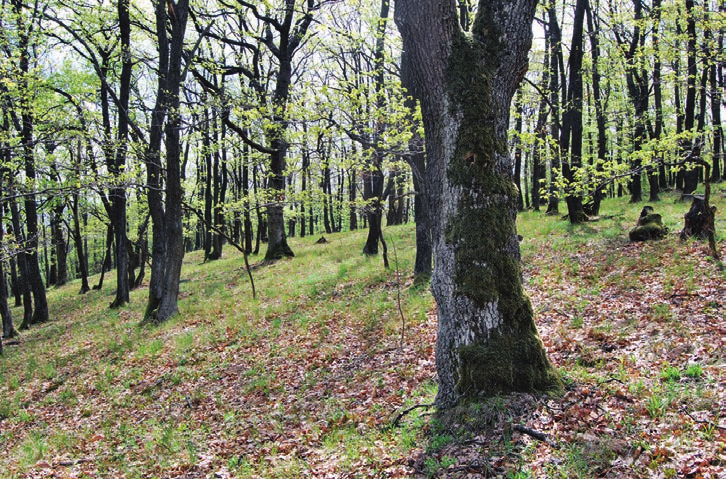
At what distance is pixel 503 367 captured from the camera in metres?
4.31

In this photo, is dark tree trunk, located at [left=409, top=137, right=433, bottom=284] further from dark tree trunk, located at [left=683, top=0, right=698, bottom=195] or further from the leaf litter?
dark tree trunk, located at [left=683, top=0, right=698, bottom=195]

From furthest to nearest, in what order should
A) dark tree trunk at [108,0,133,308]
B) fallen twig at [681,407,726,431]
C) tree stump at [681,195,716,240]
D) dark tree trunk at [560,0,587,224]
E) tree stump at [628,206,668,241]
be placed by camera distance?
dark tree trunk at [108,0,133,308], dark tree trunk at [560,0,587,224], tree stump at [628,206,668,241], tree stump at [681,195,716,240], fallen twig at [681,407,726,431]

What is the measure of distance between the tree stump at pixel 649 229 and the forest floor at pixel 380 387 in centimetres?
35

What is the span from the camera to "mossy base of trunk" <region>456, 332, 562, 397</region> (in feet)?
14.2

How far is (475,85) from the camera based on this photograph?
4398 millimetres

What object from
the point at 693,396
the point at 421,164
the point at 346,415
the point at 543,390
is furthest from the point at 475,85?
the point at 421,164

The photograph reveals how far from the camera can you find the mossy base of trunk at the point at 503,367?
4320mm

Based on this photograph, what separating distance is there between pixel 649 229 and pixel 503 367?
8.61 metres

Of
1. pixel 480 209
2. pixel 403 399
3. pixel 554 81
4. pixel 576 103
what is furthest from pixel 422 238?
pixel 554 81

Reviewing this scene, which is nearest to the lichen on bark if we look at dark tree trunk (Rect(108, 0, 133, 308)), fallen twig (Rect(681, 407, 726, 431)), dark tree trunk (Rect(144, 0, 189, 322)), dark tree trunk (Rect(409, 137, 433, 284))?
fallen twig (Rect(681, 407, 726, 431))

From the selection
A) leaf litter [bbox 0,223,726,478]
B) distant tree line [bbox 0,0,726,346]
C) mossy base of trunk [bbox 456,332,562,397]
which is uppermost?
distant tree line [bbox 0,0,726,346]

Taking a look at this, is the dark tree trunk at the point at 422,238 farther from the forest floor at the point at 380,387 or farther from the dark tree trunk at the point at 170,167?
the dark tree trunk at the point at 170,167

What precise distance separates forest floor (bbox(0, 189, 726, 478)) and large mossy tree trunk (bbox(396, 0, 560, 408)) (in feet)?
1.36

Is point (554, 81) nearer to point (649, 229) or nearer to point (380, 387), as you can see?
point (649, 229)
